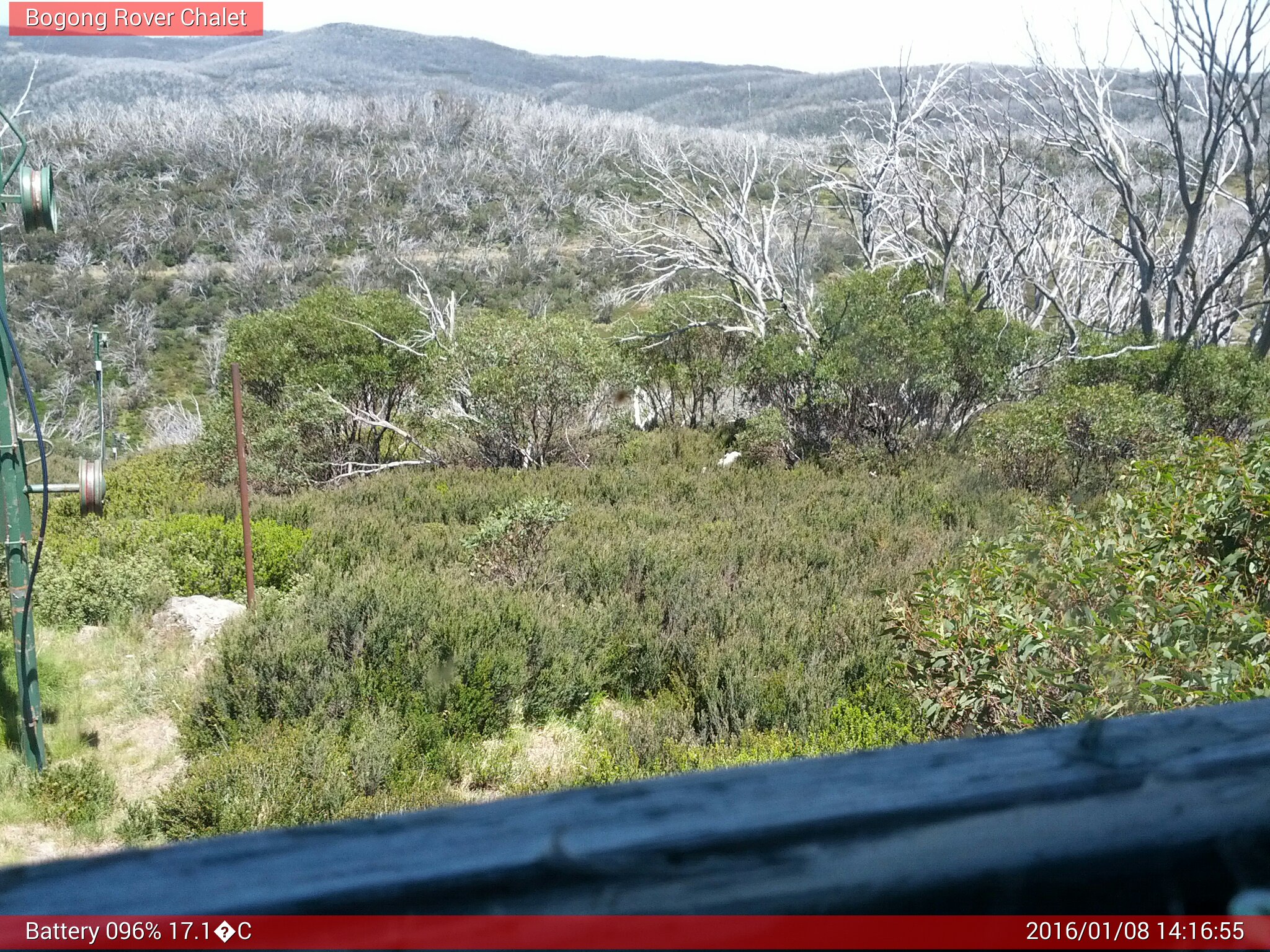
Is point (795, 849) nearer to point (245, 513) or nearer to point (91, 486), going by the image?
point (91, 486)

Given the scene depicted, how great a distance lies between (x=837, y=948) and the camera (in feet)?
1.68

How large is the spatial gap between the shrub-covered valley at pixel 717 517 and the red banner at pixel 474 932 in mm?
2777

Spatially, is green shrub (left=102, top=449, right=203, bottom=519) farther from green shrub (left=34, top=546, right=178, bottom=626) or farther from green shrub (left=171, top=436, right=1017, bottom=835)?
green shrub (left=171, top=436, right=1017, bottom=835)

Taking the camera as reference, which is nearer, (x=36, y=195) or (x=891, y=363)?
(x=36, y=195)

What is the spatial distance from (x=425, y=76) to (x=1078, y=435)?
8982cm

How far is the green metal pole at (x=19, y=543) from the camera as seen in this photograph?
4855 millimetres

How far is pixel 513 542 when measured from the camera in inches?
326

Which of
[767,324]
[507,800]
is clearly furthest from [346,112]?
[507,800]

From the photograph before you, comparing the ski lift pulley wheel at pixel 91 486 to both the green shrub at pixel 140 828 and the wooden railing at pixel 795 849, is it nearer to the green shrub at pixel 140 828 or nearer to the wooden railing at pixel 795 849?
the green shrub at pixel 140 828

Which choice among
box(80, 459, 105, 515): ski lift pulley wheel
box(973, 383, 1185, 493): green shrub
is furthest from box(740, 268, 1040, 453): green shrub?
box(80, 459, 105, 515): ski lift pulley wheel

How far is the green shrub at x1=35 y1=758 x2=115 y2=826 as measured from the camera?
481 centimetres

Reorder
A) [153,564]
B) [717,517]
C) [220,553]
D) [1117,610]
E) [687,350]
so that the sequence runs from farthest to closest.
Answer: [687,350] → [717,517] → [220,553] → [153,564] → [1117,610]

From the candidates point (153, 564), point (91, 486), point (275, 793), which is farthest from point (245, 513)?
point (275, 793)

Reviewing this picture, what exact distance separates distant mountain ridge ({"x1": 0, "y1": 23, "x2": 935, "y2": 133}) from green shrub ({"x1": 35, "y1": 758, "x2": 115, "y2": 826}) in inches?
1982
